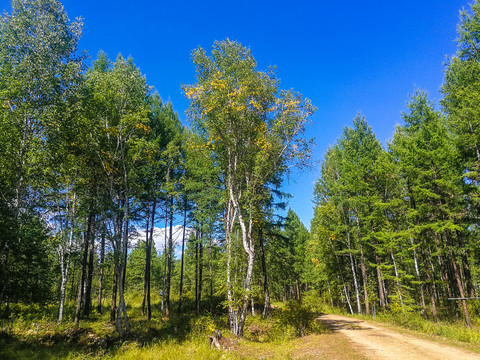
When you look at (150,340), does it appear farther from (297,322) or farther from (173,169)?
(173,169)

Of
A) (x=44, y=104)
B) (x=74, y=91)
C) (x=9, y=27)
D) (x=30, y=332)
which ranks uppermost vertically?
(x=9, y=27)

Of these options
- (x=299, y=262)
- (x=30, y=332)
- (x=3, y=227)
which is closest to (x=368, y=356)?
(x=3, y=227)

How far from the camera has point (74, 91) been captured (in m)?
12.9

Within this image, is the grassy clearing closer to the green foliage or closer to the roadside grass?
the green foliage

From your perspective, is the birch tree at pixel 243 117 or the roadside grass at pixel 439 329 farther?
the birch tree at pixel 243 117

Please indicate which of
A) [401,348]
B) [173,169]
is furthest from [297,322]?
[173,169]

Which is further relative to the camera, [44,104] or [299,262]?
[299,262]

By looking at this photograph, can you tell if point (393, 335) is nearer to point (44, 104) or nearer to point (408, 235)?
point (408, 235)

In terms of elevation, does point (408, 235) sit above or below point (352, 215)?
below

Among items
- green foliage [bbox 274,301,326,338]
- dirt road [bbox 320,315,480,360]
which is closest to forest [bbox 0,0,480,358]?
green foliage [bbox 274,301,326,338]

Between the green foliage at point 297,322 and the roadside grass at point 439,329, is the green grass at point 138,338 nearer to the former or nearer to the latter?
the green foliage at point 297,322

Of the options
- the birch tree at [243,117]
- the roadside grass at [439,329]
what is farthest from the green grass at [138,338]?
the roadside grass at [439,329]

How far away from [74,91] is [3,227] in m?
7.76

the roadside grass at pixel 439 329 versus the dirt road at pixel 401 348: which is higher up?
the dirt road at pixel 401 348
